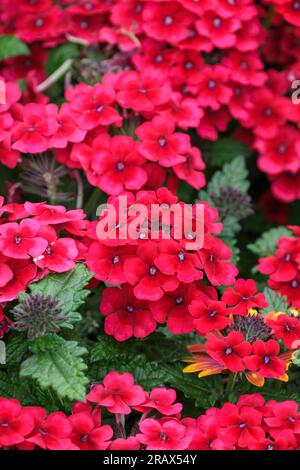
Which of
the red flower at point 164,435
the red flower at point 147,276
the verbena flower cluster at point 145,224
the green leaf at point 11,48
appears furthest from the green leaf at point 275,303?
the green leaf at point 11,48

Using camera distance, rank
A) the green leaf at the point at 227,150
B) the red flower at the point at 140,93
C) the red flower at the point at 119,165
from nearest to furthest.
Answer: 1. the red flower at the point at 119,165
2. the red flower at the point at 140,93
3. the green leaf at the point at 227,150

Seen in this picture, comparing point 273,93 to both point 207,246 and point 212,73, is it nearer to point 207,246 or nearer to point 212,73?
point 212,73

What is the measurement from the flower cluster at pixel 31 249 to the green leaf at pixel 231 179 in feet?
2.52

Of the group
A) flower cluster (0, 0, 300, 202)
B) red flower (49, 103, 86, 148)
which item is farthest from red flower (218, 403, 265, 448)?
red flower (49, 103, 86, 148)

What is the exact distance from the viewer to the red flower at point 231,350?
5.95 feet

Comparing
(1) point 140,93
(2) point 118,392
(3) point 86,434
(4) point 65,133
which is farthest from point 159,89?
(3) point 86,434

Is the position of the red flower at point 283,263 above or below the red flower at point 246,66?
below

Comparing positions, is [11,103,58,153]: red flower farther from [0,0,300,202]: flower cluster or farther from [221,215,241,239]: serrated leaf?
[221,215,241,239]: serrated leaf

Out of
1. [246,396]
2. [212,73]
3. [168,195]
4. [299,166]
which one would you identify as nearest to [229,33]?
[212,73]

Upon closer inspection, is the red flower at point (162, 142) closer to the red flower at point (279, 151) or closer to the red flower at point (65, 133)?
the red flower at point (65, 133)

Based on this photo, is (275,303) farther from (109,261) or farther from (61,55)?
(61,55)

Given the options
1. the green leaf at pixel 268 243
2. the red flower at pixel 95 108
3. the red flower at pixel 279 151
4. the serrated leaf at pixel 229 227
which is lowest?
the green leaf at pixel 268 243

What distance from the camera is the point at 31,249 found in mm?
1806

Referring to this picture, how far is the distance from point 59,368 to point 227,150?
4.51 ft
